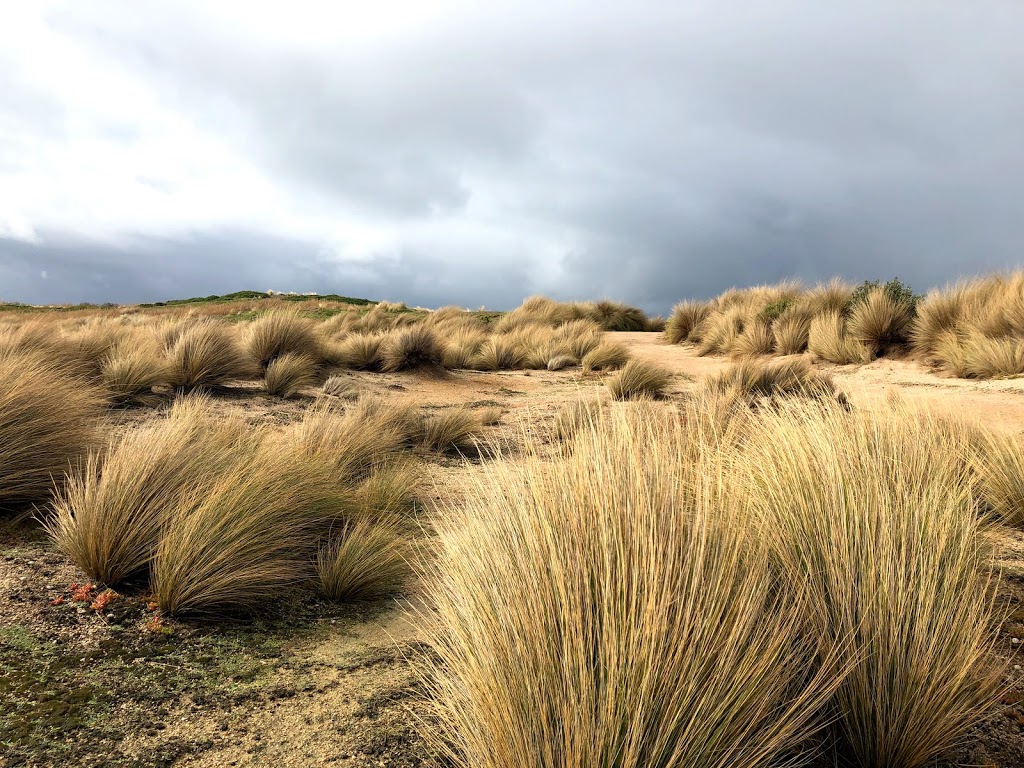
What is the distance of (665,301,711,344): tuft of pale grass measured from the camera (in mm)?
15898

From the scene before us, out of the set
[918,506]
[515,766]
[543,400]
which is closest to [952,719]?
[918,506]

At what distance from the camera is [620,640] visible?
4.32ft

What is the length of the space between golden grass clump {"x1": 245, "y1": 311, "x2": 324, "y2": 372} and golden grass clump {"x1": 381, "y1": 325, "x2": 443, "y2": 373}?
1.22 meters

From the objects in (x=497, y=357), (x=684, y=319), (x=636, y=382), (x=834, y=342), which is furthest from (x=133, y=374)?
(x=684, y=319)

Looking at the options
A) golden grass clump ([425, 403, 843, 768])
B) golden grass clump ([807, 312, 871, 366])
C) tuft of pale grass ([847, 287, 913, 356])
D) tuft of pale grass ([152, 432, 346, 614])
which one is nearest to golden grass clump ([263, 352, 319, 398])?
tuft of pale grass ([152, 432, 346, 614])

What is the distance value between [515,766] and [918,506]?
1.72 m

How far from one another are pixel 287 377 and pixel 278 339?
166cm

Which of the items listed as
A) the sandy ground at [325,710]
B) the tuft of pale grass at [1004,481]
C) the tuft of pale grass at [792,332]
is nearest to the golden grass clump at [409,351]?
the tuft of pale grass at [792,332]

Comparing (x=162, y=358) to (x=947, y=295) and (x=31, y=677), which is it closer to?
(x=31, y=677)

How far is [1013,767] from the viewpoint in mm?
1556

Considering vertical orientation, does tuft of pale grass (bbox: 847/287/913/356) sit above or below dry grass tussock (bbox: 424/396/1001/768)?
above

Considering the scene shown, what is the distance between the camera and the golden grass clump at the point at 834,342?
383 inches

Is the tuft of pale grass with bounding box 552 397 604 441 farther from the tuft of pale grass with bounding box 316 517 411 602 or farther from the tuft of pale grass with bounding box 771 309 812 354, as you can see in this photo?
the tuft of pale grass with bounding box 771 309 812 354

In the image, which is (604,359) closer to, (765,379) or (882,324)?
(765,379)
